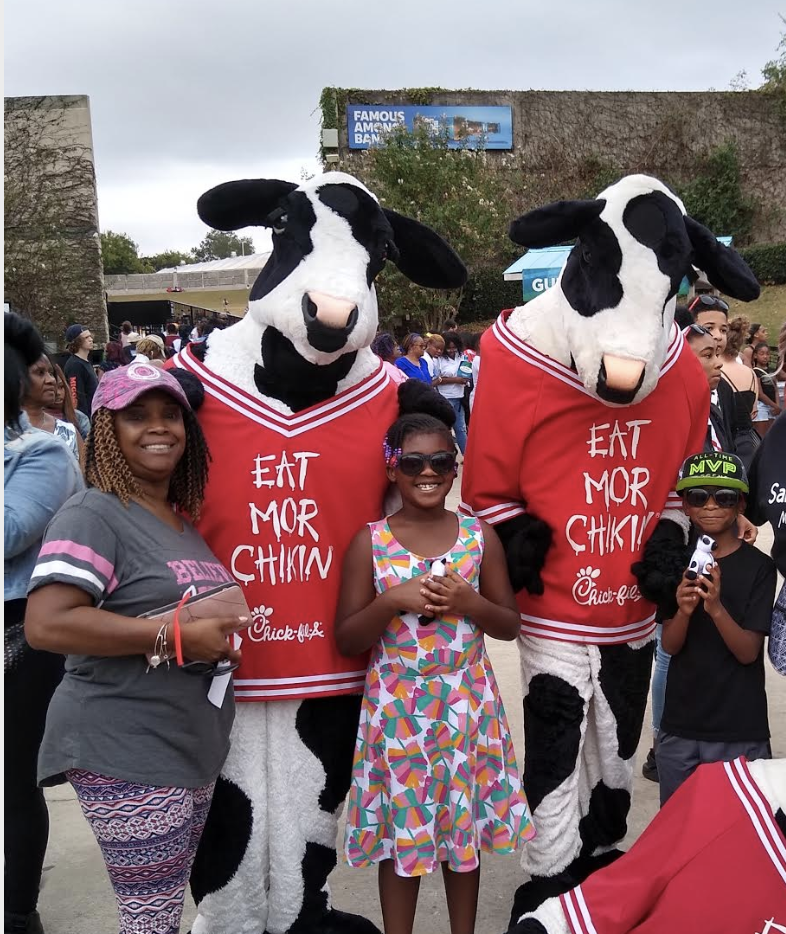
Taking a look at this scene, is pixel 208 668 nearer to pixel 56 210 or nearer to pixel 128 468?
pixel 128 468

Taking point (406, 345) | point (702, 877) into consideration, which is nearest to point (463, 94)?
point (406, 345)

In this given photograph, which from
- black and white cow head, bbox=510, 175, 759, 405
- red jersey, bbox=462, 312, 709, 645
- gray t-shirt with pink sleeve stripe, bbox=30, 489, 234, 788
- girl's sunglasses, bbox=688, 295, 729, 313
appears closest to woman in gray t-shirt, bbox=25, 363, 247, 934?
gray t-shirt with pink sleeve stripe, bbox=30, 489, 234, 788

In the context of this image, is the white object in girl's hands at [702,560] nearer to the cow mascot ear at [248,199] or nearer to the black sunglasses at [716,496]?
the black sunglasses at [716,496]

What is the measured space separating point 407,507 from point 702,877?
112cm

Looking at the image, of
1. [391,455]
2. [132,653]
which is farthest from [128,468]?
[391,455]

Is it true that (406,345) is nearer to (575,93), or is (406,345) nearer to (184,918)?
(184,918)

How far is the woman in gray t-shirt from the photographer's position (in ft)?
6.28

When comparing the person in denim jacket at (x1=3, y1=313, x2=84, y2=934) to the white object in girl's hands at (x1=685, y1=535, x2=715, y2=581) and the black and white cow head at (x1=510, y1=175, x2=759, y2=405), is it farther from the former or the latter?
the white object in girl's hands at (x1=685, y1=535, x2=715, y2=581)

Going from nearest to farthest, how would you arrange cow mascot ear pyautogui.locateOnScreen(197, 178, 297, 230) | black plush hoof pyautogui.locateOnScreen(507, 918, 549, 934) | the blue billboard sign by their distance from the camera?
black plush hoof pyautogui.locateOnScreen(507, 918, 549, 934) < cow mascot ear pyautogui.locateOnScreen(197, 178, 297, 230) < the blue billboard sign

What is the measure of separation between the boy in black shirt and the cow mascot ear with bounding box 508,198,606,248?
737 mm

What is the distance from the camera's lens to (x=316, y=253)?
2.44 metres

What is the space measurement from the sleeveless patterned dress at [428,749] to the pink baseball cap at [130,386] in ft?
2.14

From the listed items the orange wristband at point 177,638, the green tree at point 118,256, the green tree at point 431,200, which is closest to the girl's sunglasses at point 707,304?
the orange wristband at point 177,638

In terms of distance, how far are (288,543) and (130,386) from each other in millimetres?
616
